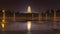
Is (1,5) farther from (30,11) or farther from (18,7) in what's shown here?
(30,11)

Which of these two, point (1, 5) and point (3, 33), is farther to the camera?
point (1, 5)

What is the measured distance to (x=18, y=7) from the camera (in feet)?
91.9

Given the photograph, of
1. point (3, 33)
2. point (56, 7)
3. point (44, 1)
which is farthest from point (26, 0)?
point (3, 33)

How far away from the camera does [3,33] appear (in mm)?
8586

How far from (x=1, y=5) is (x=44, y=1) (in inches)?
264

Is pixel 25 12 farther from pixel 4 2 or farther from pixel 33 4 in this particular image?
pixel 4 2

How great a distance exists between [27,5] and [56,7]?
4.49 metres

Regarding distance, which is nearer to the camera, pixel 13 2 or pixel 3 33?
pixel 3 33

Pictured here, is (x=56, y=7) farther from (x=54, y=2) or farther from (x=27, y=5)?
(x=27, y=5)


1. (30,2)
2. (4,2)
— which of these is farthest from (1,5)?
(30,2)

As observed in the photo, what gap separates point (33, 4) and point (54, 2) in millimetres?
3318

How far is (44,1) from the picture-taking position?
27.9 m

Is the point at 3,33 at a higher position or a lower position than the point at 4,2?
lower

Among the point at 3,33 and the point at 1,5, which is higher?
the point at 1,5
